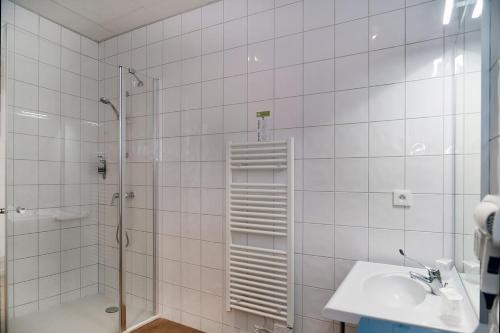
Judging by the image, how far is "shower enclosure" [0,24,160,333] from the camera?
1.96 metres

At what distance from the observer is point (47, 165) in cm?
209

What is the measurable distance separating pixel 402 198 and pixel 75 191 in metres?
2.26

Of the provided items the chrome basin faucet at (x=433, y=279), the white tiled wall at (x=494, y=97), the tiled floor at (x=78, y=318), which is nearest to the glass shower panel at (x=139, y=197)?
the tiled floor at (x=78, y=318)

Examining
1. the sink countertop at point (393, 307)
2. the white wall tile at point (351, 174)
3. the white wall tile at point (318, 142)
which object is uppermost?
the white wall tile at point (318, 142)

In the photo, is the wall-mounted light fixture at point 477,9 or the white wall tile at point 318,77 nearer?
the wall-mounted light fixture at point 477,9

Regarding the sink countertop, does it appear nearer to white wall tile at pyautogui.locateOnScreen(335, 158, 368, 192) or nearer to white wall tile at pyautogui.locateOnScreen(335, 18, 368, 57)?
white wall tile at pyautogui.locateOnScreen(335, 158, 368, 192)

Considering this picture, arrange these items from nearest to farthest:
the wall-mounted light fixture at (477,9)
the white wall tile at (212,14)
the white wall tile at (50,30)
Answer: the wall-mounted light fixture at (477,9), the white wall tile at (212,14), the white wall tile at (50,30)

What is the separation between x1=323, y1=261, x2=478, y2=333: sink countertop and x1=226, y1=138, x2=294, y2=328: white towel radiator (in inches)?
21.9

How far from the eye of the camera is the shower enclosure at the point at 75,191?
1962 mm

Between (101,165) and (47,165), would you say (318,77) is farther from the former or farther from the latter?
(47,165)

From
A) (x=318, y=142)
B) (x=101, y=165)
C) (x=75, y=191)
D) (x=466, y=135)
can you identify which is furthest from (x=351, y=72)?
(x=75, y=191)

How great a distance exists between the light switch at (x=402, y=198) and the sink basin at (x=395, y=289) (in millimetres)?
Result: 381

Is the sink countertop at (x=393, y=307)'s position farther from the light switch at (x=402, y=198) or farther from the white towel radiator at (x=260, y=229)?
the white towel radiator at (x=260, y=229)

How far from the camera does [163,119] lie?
2467mm
